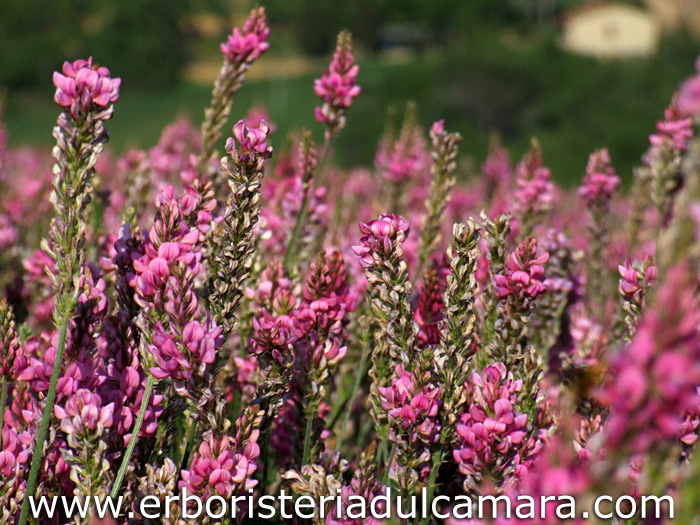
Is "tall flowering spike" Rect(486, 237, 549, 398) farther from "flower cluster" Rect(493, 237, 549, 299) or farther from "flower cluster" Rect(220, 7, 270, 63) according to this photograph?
"flower cluster" Rect(220, 7, 270, 63)

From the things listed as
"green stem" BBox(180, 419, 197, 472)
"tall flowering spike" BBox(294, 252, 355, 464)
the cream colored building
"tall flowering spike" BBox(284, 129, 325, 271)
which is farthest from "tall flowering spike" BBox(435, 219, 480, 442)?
the cream colored building

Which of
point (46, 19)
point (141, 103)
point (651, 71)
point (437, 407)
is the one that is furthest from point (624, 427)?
point (46, 19)

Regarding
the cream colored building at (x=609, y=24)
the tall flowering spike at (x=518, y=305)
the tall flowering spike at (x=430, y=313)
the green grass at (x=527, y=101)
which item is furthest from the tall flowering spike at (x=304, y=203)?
the cream colored building at (x=609, y=24)

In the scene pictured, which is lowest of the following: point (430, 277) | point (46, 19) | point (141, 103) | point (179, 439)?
point (179, 439)

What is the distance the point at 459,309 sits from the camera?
1.71 m

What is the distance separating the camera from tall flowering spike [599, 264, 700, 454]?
2.69 ft

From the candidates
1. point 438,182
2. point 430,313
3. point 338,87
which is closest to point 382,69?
point 438,182

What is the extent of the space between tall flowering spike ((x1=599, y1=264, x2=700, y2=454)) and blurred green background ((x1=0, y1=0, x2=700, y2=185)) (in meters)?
2.96

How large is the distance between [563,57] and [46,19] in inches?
1334

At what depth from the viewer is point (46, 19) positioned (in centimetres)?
4406

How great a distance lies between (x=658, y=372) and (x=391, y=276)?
88 cm

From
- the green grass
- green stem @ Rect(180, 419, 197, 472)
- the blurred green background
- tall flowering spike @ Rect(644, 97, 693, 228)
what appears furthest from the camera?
the blurred green background

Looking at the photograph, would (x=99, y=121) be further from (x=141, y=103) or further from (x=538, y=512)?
(x=141, y=103)

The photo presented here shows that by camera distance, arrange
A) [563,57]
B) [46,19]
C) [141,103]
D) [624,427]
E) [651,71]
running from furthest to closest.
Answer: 1. [46,19]
2. [141,103]
3. [563,57]
4. [651,71]
5. [624,427]
